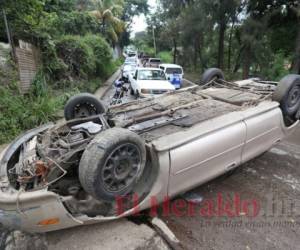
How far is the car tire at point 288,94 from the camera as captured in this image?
3889 mm

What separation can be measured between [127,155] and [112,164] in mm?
181

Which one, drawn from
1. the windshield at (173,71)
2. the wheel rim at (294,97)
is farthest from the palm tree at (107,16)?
the wheel rim at (294,97)

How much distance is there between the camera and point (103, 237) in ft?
9.00

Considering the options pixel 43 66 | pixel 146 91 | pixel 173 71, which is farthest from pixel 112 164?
pixel 173 71

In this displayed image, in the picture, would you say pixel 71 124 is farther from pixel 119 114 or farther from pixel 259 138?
pixel 259 138

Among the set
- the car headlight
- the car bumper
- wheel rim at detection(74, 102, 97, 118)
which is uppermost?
wheel rim at detection(74, 102, 97, 118)

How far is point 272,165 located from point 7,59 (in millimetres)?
6587

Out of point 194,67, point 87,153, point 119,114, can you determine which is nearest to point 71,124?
point 119,114

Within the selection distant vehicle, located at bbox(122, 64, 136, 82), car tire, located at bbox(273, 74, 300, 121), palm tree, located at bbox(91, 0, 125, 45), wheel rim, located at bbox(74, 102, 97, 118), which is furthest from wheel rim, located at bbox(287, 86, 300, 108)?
palm tree, located at bbox(91, 0, 125, 45)

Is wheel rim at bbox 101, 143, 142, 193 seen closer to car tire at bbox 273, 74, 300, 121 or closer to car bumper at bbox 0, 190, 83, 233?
car bumper at bbox 0, 190, 83, 233

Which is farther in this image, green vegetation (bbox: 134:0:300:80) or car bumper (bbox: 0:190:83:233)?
green vegetation (bbox: 134:0:300:80)

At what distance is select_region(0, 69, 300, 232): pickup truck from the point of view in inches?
90.9

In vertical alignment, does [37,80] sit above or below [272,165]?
above

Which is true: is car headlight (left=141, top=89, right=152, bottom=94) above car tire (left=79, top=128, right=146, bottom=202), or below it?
below
